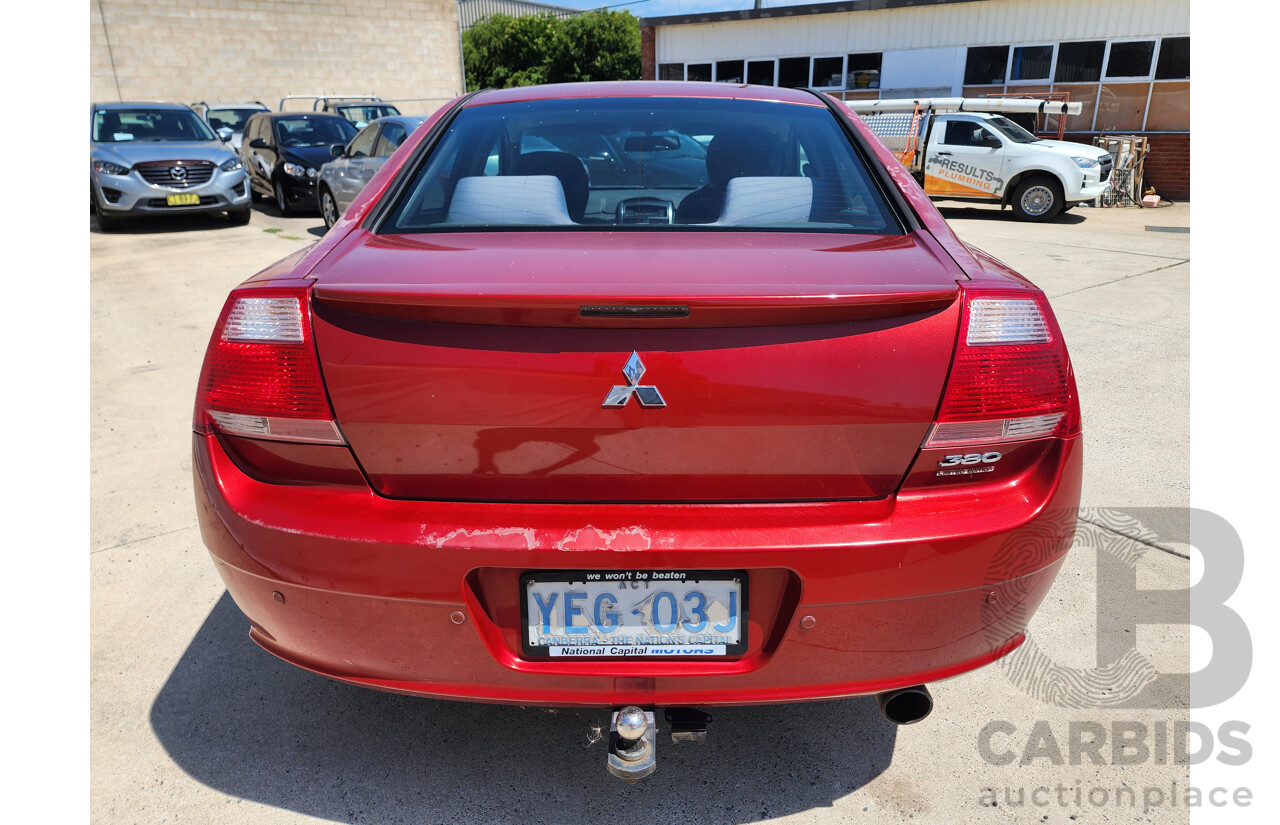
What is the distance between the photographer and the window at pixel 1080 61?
1706 centimetres

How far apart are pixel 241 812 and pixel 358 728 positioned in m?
0.33

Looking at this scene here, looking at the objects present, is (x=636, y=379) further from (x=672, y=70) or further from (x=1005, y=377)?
(x=672, y=70)

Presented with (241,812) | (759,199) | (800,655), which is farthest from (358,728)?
(759,199)

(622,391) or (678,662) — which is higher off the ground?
(622,391)

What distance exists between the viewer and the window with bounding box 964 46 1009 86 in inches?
709

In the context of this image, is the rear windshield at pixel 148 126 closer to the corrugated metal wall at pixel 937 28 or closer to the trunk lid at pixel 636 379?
the trunk lid at pixel 636 379

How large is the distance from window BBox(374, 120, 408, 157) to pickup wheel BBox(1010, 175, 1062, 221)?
30.2 feet

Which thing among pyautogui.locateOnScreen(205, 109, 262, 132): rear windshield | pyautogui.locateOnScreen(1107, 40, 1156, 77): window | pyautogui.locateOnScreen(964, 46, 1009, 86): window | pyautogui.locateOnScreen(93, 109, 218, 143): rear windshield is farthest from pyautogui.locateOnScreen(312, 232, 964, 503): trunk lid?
pyautogui.locateOnScreen(205, 109, 262, 132): rear windshield

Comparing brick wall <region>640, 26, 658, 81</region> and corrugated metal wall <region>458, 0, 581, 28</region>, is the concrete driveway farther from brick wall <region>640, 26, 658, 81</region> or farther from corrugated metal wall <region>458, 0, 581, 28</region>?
corrugated metal wall <region>458, 0, 581, 28</region>

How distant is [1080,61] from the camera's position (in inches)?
679

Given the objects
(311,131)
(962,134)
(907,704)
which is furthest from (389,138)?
(907,704)

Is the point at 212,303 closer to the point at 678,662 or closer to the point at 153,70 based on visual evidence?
the point at 678,662

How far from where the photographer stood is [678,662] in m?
1.61

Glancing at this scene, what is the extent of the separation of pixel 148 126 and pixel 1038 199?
42.5 feet
